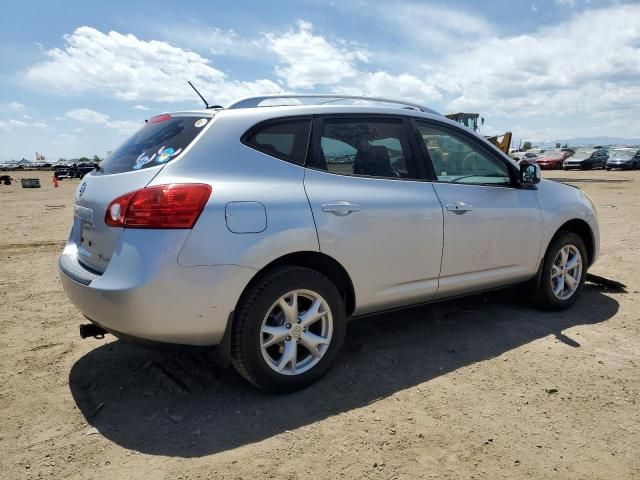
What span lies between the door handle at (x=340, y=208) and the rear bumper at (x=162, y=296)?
631 millimetres

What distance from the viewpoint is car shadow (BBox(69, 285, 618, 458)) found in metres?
2.69

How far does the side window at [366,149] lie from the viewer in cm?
325

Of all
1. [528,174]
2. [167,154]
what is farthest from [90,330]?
[528,174]

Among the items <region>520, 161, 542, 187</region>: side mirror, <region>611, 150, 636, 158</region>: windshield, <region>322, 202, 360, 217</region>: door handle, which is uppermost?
<region>611, 150, 636, 158</region>: windshield

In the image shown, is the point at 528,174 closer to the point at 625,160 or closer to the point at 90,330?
the point at 90,330

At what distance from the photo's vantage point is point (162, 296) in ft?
8.42

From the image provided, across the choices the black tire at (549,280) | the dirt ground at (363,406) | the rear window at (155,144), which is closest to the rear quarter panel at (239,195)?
the rear window at (155,144)

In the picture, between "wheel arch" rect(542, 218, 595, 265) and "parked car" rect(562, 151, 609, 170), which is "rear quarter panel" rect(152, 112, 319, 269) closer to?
"wheel arch" rect(542, 218, 595, 265)

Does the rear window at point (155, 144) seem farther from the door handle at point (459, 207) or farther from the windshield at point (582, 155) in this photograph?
the windshield at point (582, 155)

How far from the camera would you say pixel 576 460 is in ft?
7.84

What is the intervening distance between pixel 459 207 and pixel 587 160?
37.9 meters

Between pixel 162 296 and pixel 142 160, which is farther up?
pixel 142 160

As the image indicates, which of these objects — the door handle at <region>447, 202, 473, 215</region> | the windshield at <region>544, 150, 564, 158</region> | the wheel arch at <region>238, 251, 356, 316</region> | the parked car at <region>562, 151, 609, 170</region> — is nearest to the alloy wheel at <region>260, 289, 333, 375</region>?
the wheel arch at <region>238, 251, 356, 316</region>

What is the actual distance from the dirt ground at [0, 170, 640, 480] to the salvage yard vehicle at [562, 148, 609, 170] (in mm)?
36398
